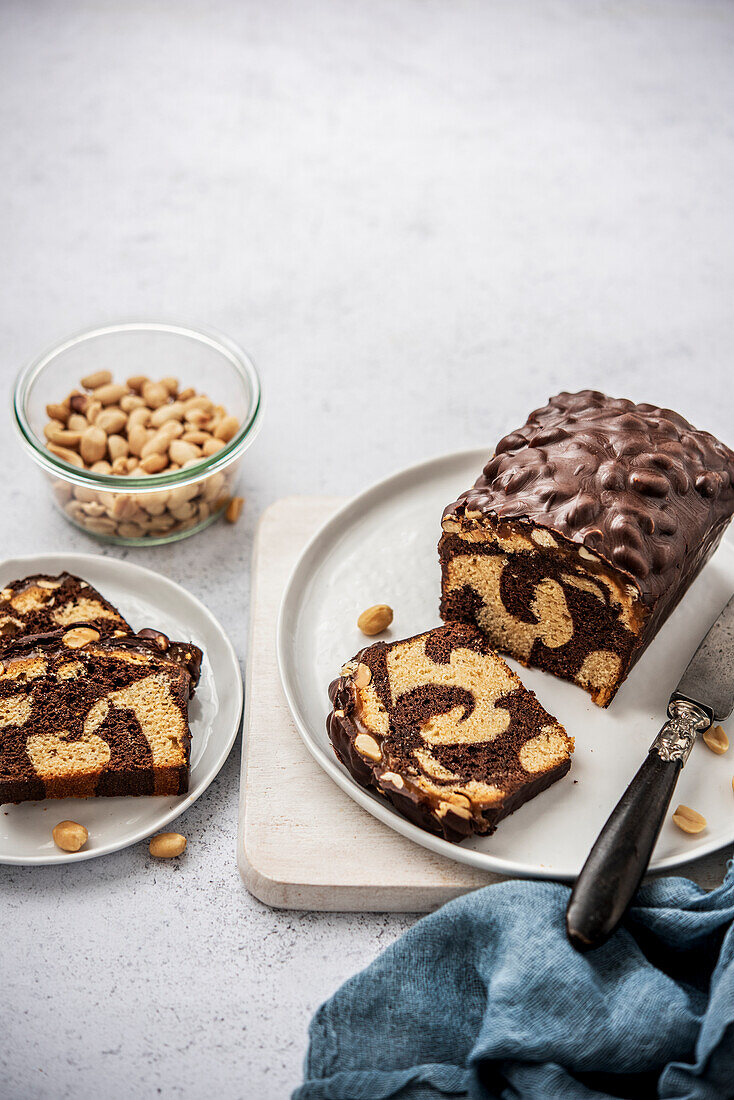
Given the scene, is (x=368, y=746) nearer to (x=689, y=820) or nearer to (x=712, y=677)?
(x=689, y=820)

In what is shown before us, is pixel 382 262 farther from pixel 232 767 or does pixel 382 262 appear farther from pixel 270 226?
pixel 232 767

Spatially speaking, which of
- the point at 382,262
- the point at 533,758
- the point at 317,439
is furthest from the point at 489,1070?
the point at 382,262

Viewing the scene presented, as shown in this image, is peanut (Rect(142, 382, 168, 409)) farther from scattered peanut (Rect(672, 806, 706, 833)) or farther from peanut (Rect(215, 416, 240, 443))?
scattered peanut (Rect(672, 806, 706, 833))

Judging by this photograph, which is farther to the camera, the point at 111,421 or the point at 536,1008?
the point at 111,421

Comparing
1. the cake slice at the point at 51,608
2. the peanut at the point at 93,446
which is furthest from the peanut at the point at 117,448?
the cake slice at the point at 51,608

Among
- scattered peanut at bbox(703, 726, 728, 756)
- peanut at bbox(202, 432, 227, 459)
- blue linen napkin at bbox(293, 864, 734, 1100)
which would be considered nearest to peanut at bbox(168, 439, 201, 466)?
peanut at bbox(202, 432, 227, 459)

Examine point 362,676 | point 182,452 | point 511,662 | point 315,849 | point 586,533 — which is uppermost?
point 586,533

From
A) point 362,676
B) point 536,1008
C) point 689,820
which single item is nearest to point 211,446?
point 362,676
